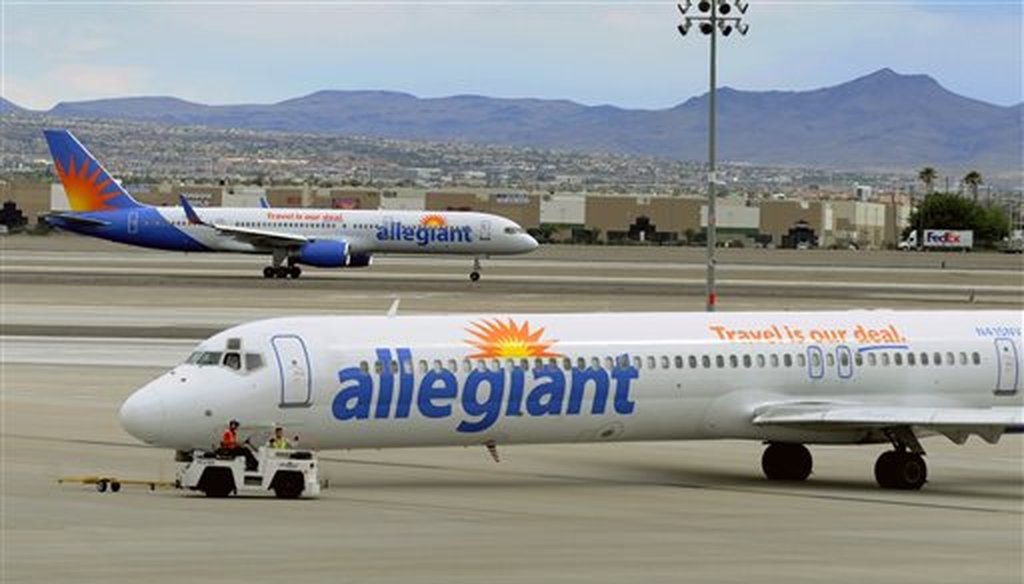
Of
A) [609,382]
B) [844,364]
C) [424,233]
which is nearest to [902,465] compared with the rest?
[844,364]

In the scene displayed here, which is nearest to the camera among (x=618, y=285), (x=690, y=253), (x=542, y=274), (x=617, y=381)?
(x=617, y=381)

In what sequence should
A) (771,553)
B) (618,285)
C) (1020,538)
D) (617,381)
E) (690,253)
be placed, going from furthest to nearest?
(690,253)
(618,285)
(617,381)
(1020,538)
(771,553)

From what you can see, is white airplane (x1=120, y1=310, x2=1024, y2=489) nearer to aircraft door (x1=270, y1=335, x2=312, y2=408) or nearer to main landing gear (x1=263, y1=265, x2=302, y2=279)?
aircraft door (x1=270, y1=335, x2=312, y2=408)

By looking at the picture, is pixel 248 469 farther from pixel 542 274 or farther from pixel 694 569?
pixel 542 274

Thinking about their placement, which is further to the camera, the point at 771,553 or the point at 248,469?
the point at 248,469

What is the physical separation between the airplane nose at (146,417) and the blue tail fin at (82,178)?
72.3 metres

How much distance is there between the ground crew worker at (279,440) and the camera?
104 feet

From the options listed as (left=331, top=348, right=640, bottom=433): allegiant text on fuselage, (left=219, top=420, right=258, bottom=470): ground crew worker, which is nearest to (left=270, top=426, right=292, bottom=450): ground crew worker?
(left=219, top=420, right=258, bottom=470): ground crew worker

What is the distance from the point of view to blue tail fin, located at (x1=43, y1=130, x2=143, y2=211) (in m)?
103

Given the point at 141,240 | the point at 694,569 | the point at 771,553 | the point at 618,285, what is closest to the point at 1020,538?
the point at 771,553

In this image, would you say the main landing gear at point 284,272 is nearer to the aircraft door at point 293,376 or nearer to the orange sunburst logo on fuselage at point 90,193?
the orange sunburst logo on fuselage at point 90,193

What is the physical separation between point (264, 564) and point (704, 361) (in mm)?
11667

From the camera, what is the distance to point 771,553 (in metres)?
26.4

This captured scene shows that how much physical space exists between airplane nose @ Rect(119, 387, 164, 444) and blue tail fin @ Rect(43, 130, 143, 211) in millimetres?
72262
